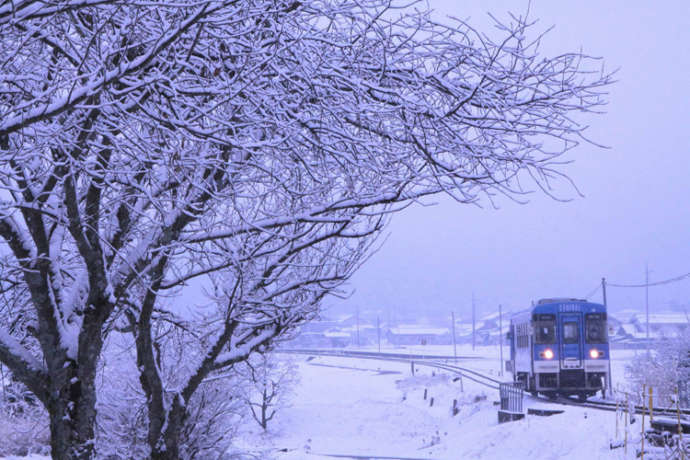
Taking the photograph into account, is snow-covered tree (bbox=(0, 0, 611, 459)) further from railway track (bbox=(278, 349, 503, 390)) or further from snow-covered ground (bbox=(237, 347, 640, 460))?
railway track (bbox=(278, 349, 503, 390))

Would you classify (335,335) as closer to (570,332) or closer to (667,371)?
(667,371)

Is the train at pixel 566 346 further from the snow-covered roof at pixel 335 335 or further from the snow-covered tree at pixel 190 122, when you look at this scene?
the snow-covered roof at pixel 335 335

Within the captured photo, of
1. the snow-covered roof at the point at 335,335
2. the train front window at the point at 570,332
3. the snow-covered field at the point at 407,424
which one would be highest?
the snow-covered roof at the point at 335,335

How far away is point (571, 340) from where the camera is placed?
26.8m

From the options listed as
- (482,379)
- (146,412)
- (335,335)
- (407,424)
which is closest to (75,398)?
(146,412)

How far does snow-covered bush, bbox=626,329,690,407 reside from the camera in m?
32.3

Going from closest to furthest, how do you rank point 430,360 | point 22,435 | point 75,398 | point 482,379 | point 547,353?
point 75,398 < point 22,435 < point 547,353 < point 482,379 < point 430,360

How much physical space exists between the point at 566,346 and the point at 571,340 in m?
0.33

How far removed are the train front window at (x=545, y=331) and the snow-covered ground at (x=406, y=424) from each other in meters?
2.12

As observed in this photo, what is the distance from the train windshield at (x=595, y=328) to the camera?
27.1m

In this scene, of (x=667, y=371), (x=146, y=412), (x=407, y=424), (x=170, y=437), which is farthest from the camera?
(x=407, y=424)

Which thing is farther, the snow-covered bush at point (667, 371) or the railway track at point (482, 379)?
the snow-covered bush at point (667, 371)

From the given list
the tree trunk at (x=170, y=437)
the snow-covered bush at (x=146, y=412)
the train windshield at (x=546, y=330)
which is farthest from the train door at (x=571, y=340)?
the tree trunk at (x=170, y=437)

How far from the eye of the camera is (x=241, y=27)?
182 inches
